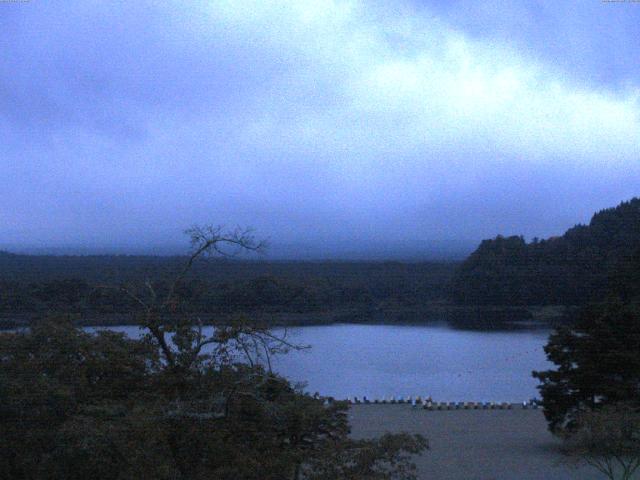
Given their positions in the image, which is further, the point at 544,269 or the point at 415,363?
the point at 544,269

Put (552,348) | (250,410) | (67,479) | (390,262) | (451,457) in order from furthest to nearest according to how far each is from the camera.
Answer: (390,262) < (552,348) < (451,457) < (250,410) < (67,479)

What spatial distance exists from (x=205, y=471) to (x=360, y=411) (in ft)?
31.9

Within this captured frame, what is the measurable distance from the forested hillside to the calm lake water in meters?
3.62

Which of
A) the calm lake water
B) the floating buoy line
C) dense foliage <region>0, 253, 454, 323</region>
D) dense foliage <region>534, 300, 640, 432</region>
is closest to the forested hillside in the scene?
dense foliage <region>0, 253, 454, 323</region>

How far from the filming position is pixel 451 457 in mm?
11094

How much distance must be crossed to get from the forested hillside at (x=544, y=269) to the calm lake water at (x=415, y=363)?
362cm

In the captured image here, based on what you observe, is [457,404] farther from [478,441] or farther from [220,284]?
[220,284]

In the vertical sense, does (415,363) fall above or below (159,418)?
below

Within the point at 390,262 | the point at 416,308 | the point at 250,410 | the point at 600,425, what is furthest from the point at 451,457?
the point at 390,262

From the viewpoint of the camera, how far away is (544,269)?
24.5 meters

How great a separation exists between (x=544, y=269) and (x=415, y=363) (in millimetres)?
9082

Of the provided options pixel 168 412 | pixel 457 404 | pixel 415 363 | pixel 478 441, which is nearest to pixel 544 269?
pixel 415 363

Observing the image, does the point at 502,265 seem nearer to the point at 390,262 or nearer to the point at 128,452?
the point at 390,262

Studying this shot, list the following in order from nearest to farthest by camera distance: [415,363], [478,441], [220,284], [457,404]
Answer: [478,441] → [220,284] → [457,404] → [415,363]
